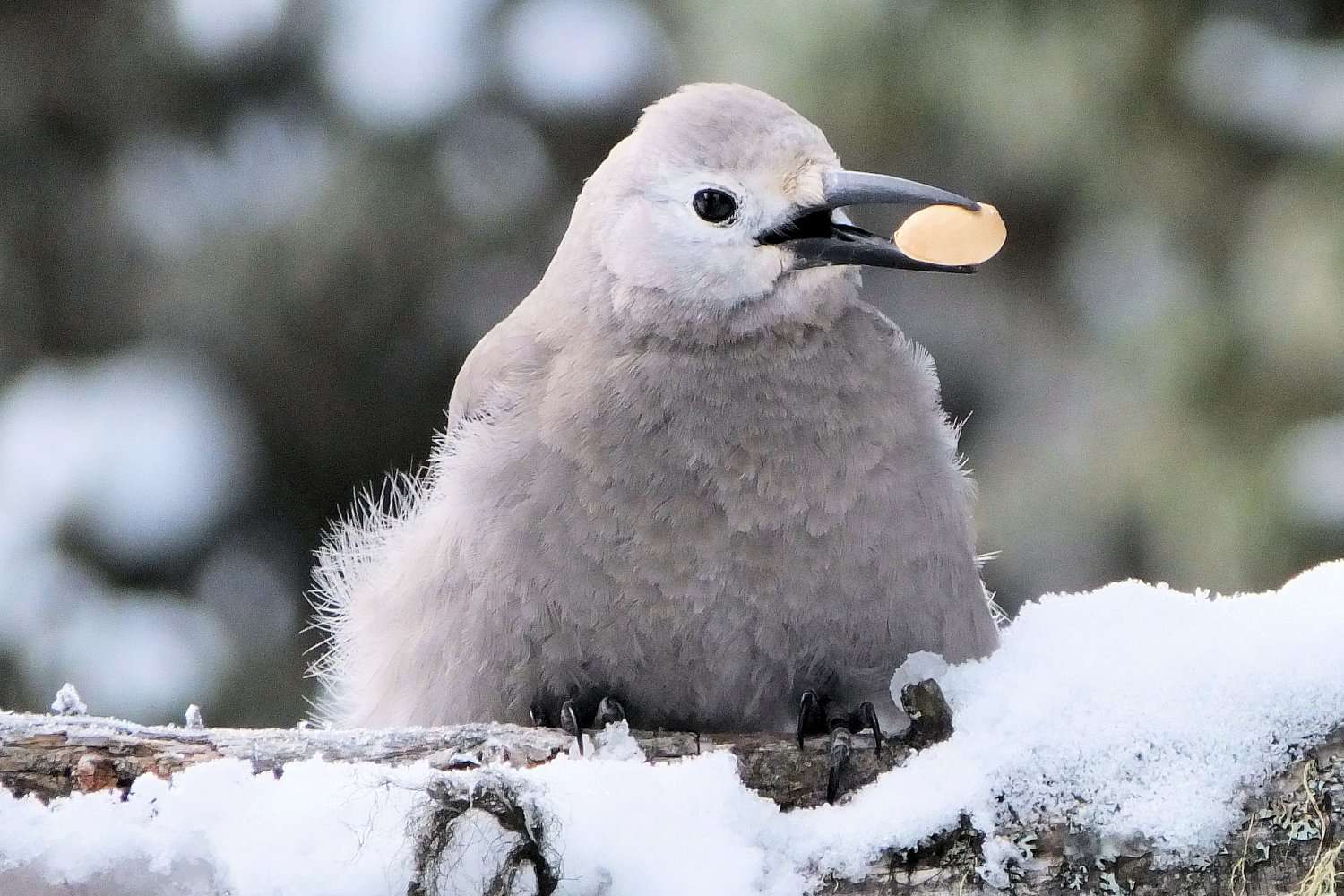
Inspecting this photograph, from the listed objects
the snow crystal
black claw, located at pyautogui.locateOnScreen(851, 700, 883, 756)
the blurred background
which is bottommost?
the snow crystal

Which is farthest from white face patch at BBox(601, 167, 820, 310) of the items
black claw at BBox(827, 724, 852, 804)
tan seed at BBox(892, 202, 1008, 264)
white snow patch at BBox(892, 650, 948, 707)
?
black claw at BBox(827, 724, 852, 804)

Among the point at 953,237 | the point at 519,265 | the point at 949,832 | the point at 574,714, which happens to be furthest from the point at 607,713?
the point at 519,265

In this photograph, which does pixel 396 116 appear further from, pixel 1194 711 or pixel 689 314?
pixel 1194 711

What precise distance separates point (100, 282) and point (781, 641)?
3577 mm

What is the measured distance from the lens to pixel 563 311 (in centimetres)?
258

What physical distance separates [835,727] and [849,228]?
784mm

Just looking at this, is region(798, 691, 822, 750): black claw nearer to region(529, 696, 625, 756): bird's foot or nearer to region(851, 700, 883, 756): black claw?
region(851, 700, 883, 756): black claw

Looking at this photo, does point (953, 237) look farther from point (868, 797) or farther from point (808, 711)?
point (868, 797)

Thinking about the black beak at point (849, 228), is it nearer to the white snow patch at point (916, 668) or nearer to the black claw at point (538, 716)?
the white snow patch at point (916, 668)

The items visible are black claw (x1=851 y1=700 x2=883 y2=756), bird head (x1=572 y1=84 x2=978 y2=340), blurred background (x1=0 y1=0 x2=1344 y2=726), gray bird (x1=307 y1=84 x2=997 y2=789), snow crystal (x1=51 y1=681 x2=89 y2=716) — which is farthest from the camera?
blurred background (x1=0 y1=0 x2=1344 y2=726)

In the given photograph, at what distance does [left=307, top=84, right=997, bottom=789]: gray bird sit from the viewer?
7.29 ft

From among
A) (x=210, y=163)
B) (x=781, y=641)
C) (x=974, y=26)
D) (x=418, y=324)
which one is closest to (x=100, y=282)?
(x=210, y=163)

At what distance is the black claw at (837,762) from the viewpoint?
1.90 metres

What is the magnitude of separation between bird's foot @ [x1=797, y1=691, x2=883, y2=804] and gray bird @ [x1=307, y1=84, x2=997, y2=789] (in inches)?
0.4
